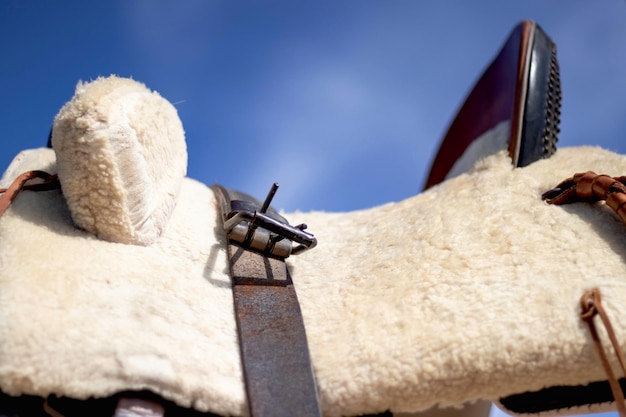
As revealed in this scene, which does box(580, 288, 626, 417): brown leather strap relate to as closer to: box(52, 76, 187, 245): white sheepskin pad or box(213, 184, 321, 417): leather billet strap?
box(213, 184, 321, 417): leather billet strap

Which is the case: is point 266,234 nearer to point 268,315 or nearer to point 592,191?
point 268,315

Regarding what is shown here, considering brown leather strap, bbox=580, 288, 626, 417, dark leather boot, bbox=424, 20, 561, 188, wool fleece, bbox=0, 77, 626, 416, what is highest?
dark leather boot, bbox=424, 20, 561, 188

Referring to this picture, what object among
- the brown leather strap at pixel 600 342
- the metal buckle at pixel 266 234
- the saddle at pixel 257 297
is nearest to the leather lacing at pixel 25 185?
the saddle at pixel 257 297

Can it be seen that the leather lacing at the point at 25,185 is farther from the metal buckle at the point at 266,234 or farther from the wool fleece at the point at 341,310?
the metal buckle at the point at 266,234

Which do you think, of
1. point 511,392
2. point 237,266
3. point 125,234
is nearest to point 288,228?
point 237,266

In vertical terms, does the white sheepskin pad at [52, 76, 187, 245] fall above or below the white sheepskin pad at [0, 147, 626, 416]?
above

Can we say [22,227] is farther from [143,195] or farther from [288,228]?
[288,228]

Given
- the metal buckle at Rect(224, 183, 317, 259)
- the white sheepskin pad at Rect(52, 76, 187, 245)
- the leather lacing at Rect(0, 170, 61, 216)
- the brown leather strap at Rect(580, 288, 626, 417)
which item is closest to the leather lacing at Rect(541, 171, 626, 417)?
the brown leather strap at Rect(580, 288, 626, 417)
